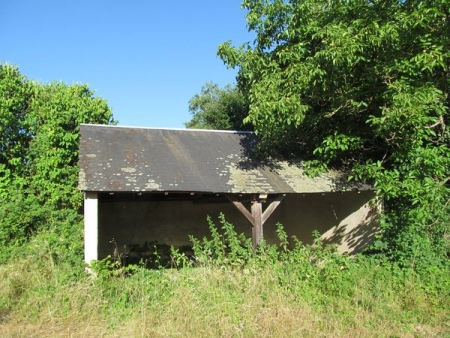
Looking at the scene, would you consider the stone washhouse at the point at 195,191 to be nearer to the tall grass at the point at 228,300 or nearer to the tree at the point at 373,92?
the tree at the point at 373,92

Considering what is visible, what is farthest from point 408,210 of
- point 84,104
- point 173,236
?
point 84,104

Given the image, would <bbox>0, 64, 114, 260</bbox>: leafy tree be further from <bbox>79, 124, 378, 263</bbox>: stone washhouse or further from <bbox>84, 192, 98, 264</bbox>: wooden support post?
<bbox>84, 192, 98, 264</bbox>: wooden support post

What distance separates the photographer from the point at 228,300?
4883 mm

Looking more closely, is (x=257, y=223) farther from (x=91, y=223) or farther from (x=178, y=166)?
(x=91, y=223)

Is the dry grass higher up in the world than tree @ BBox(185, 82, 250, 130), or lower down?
lower down

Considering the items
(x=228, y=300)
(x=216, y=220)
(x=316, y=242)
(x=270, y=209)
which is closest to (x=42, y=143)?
(x=216, y=220)

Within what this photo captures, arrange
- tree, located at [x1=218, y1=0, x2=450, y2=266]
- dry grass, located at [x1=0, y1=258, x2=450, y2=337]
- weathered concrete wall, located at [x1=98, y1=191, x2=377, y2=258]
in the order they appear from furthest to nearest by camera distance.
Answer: weathered concrete wall, located at [x1=98, y1=191, x2=377, y2=258] → tree, located at [x1=218, y1=0, x2=450, y2=266] → dry grass, located at [x1=0, y1=258, x2=450, y2=337]

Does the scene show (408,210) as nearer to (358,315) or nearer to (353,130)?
(353,130)

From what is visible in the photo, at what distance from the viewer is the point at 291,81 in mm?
7770

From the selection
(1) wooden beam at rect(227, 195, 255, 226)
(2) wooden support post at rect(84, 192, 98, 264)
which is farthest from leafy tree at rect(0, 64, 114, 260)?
(1) wooden beam at rect(227, 195, 255, 226)

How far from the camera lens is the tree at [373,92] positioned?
6758 mm

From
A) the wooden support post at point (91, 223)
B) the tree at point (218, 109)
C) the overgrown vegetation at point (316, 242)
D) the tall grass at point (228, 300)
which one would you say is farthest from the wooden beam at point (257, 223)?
the tree at point (218, 109)

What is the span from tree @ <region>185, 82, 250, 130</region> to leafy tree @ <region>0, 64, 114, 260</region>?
24.8 feet

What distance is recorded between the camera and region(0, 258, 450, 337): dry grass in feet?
15.0
